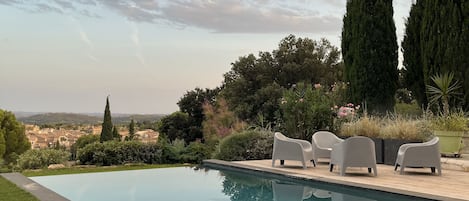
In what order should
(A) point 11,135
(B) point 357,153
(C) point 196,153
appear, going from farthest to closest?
(A) point 11,135 < (C) point 196,153 < (B) point 357,153

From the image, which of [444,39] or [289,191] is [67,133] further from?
[444,39]

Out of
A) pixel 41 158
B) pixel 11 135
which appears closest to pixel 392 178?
pixel 41 158

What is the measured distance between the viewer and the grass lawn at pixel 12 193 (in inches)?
219

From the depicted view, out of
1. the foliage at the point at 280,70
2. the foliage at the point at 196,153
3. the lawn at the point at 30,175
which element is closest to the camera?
the lawn at the point at 30,175

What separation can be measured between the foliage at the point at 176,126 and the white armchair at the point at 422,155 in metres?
14.2

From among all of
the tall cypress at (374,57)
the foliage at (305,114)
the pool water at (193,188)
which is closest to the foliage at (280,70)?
the tall cypress at (374,57)

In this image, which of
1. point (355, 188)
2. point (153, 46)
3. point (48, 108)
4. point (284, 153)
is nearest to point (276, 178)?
point (284, 153)

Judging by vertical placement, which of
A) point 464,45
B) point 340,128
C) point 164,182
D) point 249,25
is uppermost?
point 249,25

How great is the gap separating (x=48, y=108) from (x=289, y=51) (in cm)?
1119

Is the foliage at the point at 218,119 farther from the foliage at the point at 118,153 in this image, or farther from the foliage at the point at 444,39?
the foliage at the point at 444,39

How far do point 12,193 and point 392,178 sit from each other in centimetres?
582

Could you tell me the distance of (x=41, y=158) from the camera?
11.0 metres

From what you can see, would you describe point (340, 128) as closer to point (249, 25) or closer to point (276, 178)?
point (276, 178)

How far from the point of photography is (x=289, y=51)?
2205 cm
